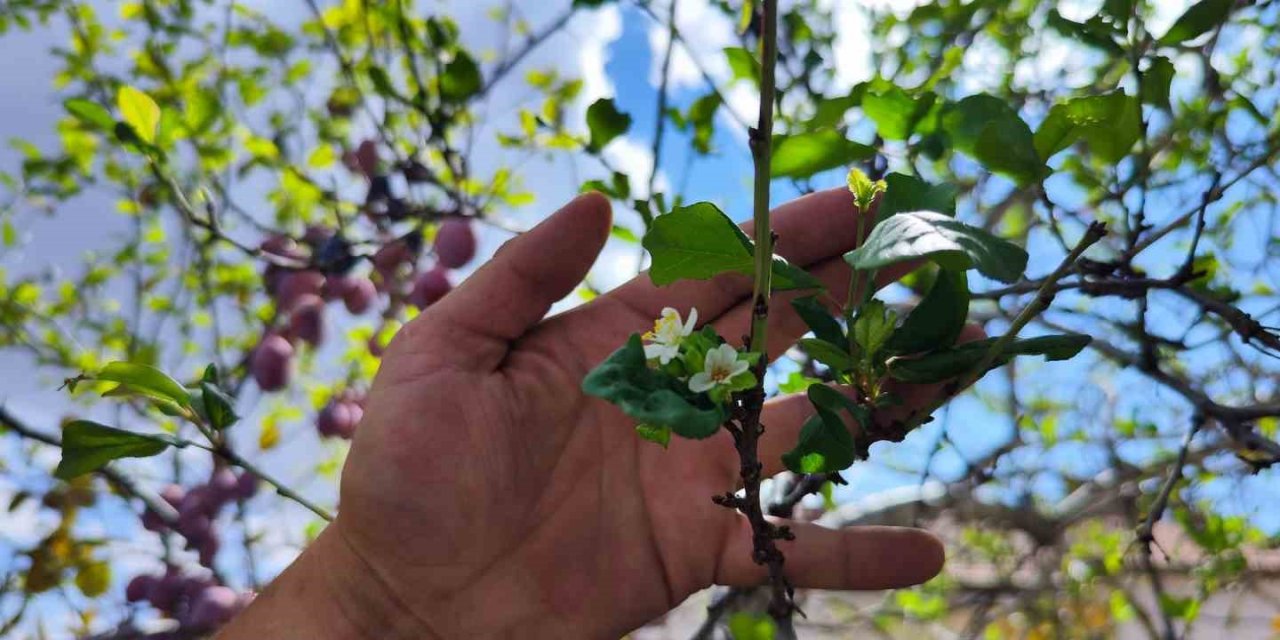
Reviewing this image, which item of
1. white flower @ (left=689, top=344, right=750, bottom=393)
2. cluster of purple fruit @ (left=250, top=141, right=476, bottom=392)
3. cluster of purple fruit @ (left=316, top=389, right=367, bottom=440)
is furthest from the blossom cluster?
cluster of purple fruit @ (left=316, top=389, right=367, bottom=440)

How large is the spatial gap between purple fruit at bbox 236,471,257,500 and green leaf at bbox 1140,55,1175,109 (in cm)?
170

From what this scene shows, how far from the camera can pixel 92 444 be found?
0.90 m

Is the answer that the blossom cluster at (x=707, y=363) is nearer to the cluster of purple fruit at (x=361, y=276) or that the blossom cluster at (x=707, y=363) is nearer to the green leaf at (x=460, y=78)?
the green leaf at (x=460, y=78)

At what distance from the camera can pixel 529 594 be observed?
Answer: 109cm

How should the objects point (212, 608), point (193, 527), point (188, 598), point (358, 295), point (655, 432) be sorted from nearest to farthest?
point (655, 432), point (212, 608), point (188, 598), point (193, 527), point (358, 295)

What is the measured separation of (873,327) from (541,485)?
57 centimetres

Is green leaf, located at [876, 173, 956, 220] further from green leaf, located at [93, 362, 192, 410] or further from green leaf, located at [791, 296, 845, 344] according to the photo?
green leaf, located at [93, 362, 192, 410]

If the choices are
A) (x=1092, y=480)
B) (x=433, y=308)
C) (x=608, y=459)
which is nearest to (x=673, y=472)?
(x=608, y=459)

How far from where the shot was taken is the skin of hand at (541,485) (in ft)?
3.24

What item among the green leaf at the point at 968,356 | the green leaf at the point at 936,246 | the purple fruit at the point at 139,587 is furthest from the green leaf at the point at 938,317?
the purple fruit at the point at 139,587

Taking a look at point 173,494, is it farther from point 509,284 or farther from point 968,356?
point 968,356

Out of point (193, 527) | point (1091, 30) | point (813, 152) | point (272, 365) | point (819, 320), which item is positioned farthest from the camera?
point (272, 365)

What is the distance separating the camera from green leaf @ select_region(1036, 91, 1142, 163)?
2.43ft

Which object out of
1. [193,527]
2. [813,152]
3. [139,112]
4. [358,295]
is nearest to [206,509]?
[193,527]
